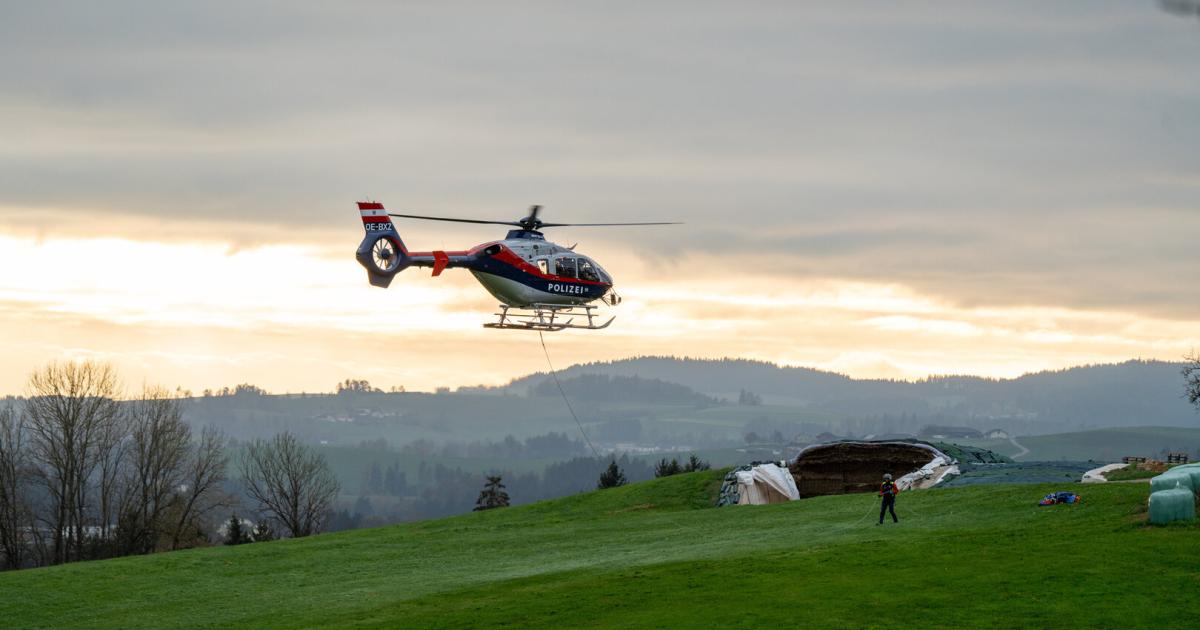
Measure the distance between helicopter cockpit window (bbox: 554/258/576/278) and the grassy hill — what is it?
13707 mm

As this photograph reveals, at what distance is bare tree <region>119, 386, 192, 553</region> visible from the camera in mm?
121625

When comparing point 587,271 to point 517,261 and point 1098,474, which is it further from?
point 1098,474

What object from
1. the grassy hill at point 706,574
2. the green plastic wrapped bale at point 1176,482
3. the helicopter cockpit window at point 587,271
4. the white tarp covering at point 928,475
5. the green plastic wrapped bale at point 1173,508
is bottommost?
the grassy hill at point 706,574

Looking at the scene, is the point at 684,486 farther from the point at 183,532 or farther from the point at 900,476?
the point at 183,532

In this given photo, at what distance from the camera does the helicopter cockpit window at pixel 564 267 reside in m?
74.1

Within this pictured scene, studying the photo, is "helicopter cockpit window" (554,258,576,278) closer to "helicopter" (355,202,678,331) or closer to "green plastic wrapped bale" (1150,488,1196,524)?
"helicopter" (355,202,678,331)

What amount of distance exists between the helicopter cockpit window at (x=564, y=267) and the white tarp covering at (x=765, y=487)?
678 inches

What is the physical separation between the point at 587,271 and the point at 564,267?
1616 millimetres

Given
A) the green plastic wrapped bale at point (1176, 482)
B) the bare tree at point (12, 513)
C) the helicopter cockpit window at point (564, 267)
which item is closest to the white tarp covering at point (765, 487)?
the helicopter cockpit window at point (564, 267)

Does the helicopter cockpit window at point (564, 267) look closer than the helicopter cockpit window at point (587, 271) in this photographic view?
Yes

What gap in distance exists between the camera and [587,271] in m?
75.4

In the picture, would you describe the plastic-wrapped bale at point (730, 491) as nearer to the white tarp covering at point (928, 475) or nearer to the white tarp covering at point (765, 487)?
the white tarp covering at point (765, 487)

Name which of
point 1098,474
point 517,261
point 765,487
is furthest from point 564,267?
point 1098,474

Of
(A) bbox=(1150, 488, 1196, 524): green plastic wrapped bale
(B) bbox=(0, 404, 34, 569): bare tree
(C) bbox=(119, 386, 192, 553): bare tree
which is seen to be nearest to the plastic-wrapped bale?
(A) bbox=(1150, 488, 1196, 524): green plastic wrapped bale
